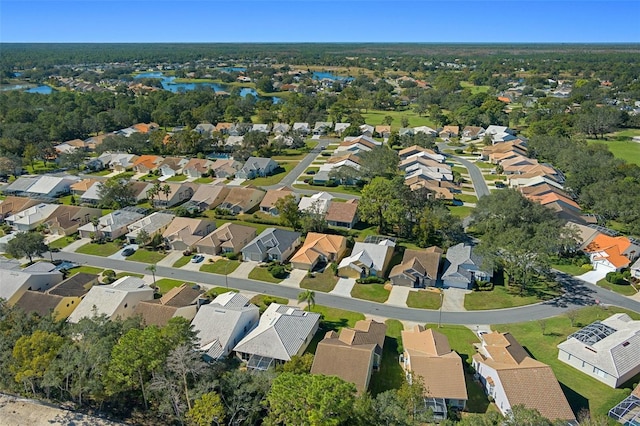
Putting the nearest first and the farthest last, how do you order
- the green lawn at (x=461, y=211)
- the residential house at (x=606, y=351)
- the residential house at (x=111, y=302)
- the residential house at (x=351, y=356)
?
1. the residential house at (x=351, y=356)
2. the residential house at (x=606, y=351)
3. the residential house at (x=111, y=302)
4. the green lawn at (x=461, y=211)

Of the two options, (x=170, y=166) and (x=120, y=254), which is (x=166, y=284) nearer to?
(x=120, y=254)

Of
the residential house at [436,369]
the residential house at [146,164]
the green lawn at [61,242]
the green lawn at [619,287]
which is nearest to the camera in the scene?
the residential house at [436,369]

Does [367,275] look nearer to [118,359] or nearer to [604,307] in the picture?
[604,307]

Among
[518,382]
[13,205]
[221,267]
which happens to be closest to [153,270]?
[221,267]

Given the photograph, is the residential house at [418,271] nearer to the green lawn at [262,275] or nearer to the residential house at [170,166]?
the green lawn at [262,275]

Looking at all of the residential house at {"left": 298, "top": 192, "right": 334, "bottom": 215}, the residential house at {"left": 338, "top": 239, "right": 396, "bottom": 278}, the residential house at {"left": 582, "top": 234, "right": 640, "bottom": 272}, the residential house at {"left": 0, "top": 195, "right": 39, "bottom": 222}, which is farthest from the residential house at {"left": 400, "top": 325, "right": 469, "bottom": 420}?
the residential house at {"left": 0, "top": 195, "right": 39, "bottom": 222}

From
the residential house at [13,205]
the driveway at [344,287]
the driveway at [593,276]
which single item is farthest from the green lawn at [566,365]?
the residential house at [13,205]
